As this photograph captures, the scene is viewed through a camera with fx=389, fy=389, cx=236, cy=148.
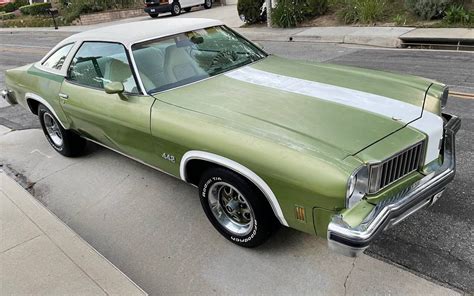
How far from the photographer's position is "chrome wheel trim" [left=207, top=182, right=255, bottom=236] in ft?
9.75

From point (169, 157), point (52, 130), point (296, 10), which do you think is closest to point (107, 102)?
point (169, 157)

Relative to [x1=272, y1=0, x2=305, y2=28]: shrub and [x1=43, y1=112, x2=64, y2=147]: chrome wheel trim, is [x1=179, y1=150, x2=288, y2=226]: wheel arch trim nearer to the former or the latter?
[x1=43, y1=112, x2=64, y2=147]: chrome wheel trim

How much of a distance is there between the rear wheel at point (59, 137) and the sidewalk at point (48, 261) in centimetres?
127

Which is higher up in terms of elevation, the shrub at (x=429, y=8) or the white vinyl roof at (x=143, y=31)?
the white vinyl roof at (x=143, y=31)

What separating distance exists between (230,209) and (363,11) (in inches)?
419

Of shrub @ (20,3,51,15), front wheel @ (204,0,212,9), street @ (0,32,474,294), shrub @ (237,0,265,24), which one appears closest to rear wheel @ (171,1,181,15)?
front wheel @ (204,0,212,9)

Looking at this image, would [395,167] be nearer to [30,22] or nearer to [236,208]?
[236,208]

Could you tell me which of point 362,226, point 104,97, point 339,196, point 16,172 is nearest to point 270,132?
point 339,196

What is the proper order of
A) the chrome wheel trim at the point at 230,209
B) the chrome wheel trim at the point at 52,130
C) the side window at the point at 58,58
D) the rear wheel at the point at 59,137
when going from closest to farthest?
the chrome wheel trim at the point at 230,209, the side window at the point at 58,58, the rear wheel at the point at 59,137, the chrome wheel trim at the point at 52,130

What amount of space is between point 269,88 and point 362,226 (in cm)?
153

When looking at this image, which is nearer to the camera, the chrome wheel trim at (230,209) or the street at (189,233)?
the street at (189,233)

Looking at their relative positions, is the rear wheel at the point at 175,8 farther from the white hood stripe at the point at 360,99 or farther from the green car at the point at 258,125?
the white hood stripe at the point at 360,99

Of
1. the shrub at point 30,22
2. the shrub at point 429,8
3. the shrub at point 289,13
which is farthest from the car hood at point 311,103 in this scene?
the shrub at point 30,22

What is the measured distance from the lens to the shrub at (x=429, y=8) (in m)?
10.7
